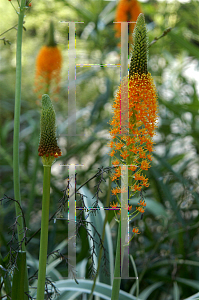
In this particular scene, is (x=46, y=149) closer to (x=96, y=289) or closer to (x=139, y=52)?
(x=139, y=52)

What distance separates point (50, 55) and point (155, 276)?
0.59m

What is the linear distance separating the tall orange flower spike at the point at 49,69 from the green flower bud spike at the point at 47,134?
0.39 meters

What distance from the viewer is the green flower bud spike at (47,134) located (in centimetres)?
22

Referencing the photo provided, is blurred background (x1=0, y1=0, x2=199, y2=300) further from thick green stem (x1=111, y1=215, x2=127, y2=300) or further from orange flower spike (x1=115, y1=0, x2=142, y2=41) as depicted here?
thick green stem (x1=111, y1=215, x2=127, y2=300)

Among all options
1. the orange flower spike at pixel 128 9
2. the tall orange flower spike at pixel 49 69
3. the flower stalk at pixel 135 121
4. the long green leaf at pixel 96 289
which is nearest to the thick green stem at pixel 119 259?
the flower stalk at pixel 135 121

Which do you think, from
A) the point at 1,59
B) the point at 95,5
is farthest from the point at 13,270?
the point at 1,59

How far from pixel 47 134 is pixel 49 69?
47cm

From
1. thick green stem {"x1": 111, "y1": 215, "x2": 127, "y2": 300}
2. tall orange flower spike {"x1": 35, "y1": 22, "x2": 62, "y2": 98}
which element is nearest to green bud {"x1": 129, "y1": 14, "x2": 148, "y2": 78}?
thick green stem {"x1": 111, "y1": 215, "x2": 127, "y2": 300}

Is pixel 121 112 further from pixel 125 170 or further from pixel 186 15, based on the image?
pixel 186 15

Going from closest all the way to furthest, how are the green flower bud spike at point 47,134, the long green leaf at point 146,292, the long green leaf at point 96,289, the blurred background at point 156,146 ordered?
the green flower bud spike at point 47,134 → the long green leaf at point 96,289 → the long green leaf at point 146,292 → the blurred background at point 156,146

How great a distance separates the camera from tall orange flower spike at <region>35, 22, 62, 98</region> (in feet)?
2.05

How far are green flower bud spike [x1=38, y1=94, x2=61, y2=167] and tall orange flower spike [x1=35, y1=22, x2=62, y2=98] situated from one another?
39 cm

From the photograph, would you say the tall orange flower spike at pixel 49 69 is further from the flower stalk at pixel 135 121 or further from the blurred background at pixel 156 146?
the flower stalk at pixel 135 121

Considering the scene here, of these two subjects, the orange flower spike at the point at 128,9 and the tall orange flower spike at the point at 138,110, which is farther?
the orange flower spike at the point at 128,9
